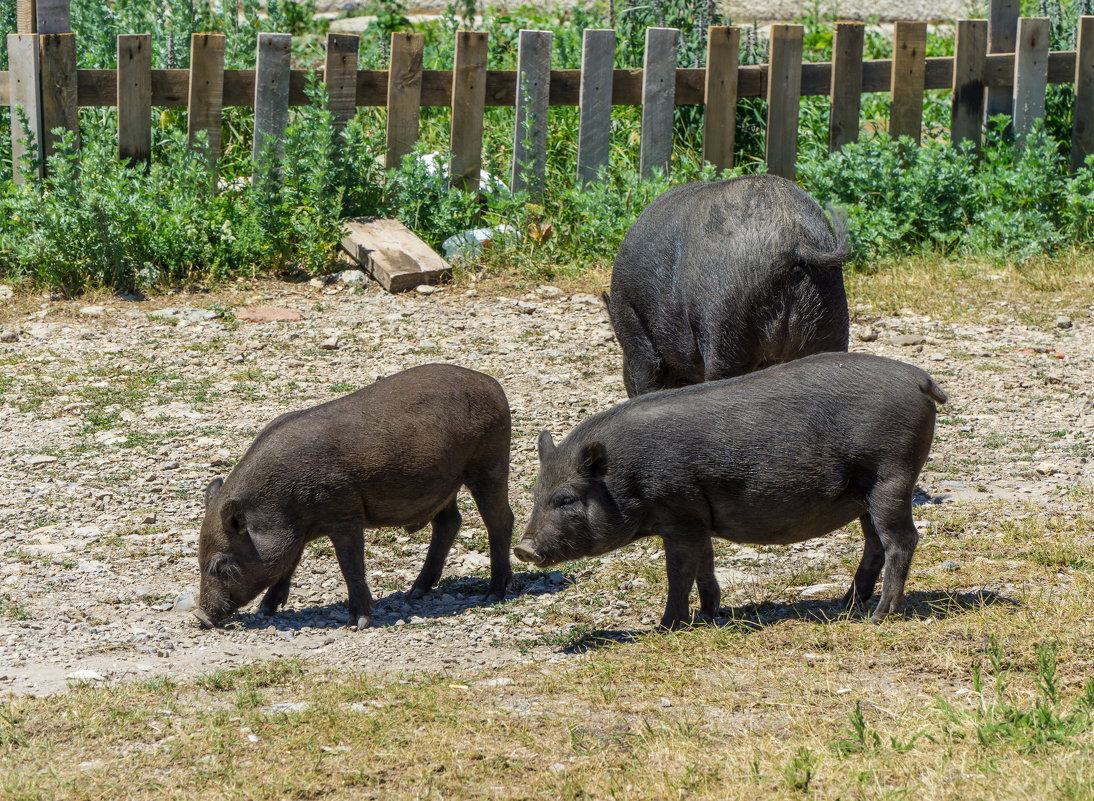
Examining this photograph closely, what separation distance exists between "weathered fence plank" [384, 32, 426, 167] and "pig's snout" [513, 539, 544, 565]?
21.2 ft

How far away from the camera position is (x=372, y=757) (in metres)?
3.81

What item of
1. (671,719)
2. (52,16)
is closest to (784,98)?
(52,16)

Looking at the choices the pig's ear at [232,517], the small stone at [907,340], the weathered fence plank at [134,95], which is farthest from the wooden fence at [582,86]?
the pig's ear at [232,517]

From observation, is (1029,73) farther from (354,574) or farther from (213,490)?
(213,490)

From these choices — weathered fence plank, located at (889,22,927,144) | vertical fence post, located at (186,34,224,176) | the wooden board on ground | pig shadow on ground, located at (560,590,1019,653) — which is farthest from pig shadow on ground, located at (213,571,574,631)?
weathered fence plank, located at (889,22,927,144)

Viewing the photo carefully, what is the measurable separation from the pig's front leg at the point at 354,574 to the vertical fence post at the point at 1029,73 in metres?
8.24

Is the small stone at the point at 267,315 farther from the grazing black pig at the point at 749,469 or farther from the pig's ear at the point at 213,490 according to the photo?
the grazing black pig at the point at 749,469

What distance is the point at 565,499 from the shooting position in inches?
195

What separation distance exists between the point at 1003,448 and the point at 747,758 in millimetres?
3952

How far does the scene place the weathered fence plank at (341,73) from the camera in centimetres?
1051

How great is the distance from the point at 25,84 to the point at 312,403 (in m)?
4.19

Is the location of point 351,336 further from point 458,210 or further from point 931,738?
point 931,738

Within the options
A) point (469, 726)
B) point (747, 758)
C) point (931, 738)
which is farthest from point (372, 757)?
point (931, 738)

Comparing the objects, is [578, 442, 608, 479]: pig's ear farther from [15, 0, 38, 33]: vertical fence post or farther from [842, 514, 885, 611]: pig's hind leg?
[15, 0, 38, 33]: vertical fence post
